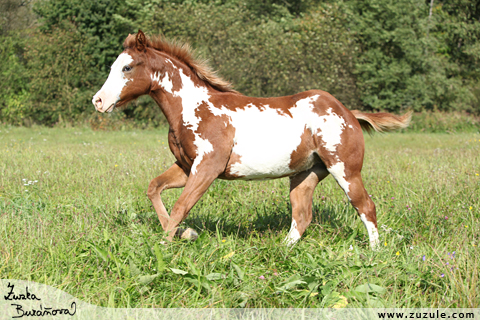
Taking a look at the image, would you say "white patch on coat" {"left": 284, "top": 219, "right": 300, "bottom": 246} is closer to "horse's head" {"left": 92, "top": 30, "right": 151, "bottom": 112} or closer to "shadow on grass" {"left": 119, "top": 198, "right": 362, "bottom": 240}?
"shadow on grass" {"left": 119, "top": 198, "right": 362, "bottom": 240}

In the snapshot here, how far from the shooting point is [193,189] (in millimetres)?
3291

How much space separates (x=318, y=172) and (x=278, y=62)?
1673 centimetres

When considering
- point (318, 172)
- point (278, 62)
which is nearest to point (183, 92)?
point (318, 172)

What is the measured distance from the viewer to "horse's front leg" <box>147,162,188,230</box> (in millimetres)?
3615

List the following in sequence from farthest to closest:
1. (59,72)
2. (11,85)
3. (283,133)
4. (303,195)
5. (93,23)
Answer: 1. (11,85)
2. (93,23)
3. (59,72)
4. (303,195)
5. (283,133)

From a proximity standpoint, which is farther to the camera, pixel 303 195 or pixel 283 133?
pixel 303 195

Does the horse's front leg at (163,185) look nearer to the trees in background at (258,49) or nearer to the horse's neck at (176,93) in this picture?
the horse's neck at (176,93)

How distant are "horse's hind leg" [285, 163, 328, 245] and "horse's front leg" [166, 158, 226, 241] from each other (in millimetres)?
990

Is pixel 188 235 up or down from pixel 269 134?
down

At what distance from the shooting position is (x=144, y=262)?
2.90 meters

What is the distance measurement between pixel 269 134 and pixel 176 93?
91 cm

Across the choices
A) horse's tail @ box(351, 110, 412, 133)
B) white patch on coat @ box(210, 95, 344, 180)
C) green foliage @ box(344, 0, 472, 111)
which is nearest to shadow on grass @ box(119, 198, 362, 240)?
white patch on coat @ box(210, 95, 344, 180)

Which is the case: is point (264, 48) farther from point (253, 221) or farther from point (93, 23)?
point (253, 221)

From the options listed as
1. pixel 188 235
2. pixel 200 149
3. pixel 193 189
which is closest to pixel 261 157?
pixel 200 149
